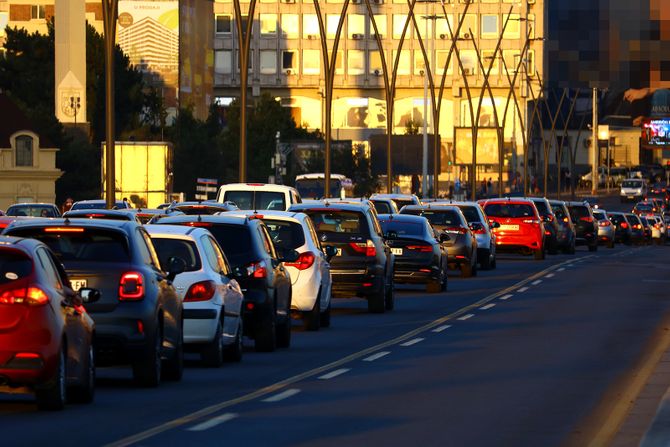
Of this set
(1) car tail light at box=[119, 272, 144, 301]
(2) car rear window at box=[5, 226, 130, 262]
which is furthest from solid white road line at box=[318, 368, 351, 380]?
(2) car rear window at box=[5, 226, 130, 262]

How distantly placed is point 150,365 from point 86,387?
1.65 meters

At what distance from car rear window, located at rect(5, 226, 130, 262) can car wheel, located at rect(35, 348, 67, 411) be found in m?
2.14

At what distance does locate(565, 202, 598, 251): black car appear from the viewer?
241 ft

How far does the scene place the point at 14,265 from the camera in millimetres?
14852

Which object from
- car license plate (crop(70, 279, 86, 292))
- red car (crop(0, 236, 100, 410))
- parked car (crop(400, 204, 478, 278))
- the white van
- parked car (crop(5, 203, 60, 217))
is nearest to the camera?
red car (crop(0, 236, 100, 410))

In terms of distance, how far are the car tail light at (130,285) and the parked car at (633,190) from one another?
513 feet

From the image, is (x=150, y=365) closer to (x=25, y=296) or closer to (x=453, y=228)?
(x=25, y=296)

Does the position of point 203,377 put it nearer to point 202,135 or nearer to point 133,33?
point 202,135

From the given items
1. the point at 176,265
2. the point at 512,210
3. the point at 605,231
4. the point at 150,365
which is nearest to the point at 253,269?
the point at 176,265

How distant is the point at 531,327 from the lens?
89.7 ft

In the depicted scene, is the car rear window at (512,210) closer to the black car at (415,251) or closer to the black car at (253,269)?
the black car at (415,251)

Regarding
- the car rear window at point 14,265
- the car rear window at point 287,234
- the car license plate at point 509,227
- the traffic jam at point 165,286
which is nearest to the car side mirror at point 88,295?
the traffic jam at point 165,286

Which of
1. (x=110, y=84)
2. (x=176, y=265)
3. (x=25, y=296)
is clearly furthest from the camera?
(x=110, y=84)

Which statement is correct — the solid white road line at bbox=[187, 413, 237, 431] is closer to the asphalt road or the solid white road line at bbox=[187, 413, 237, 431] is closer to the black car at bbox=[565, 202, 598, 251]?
the asphalt road
